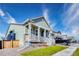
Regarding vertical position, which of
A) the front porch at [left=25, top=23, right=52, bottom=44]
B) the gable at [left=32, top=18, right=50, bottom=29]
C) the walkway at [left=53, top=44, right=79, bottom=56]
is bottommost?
the walkway at [left=53, top=44, right=79, bottom=56]

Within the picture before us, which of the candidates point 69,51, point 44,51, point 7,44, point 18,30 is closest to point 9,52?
point 7,44

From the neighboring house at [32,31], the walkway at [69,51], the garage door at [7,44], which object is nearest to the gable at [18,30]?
the neighboring house at [32,31]

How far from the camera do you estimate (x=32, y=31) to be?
3.05 m

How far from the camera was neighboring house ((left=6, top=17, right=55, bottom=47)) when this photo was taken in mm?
3053

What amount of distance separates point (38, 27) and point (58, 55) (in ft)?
1.19

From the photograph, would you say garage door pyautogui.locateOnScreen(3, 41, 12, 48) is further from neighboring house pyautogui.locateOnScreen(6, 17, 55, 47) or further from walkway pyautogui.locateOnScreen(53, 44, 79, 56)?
walkway pyautogui.locateOnScreen(53, 44, 79, 56)

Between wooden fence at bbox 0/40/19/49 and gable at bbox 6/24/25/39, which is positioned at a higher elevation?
gable at bbox 6/24/25/39

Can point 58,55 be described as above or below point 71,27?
below

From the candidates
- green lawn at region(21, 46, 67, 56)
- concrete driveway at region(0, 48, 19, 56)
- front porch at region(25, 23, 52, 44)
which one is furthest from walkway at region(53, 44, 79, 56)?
concrete driveway at region(0, 48, 19, 56)

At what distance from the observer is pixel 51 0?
2994 millimetres

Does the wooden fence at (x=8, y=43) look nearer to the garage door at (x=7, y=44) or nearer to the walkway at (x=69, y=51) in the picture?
the garage door at (x=7, y=44)

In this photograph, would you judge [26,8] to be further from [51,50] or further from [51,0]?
[51,50]

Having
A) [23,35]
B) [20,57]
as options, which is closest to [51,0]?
[23,35]

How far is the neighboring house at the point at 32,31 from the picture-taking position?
120 inches
